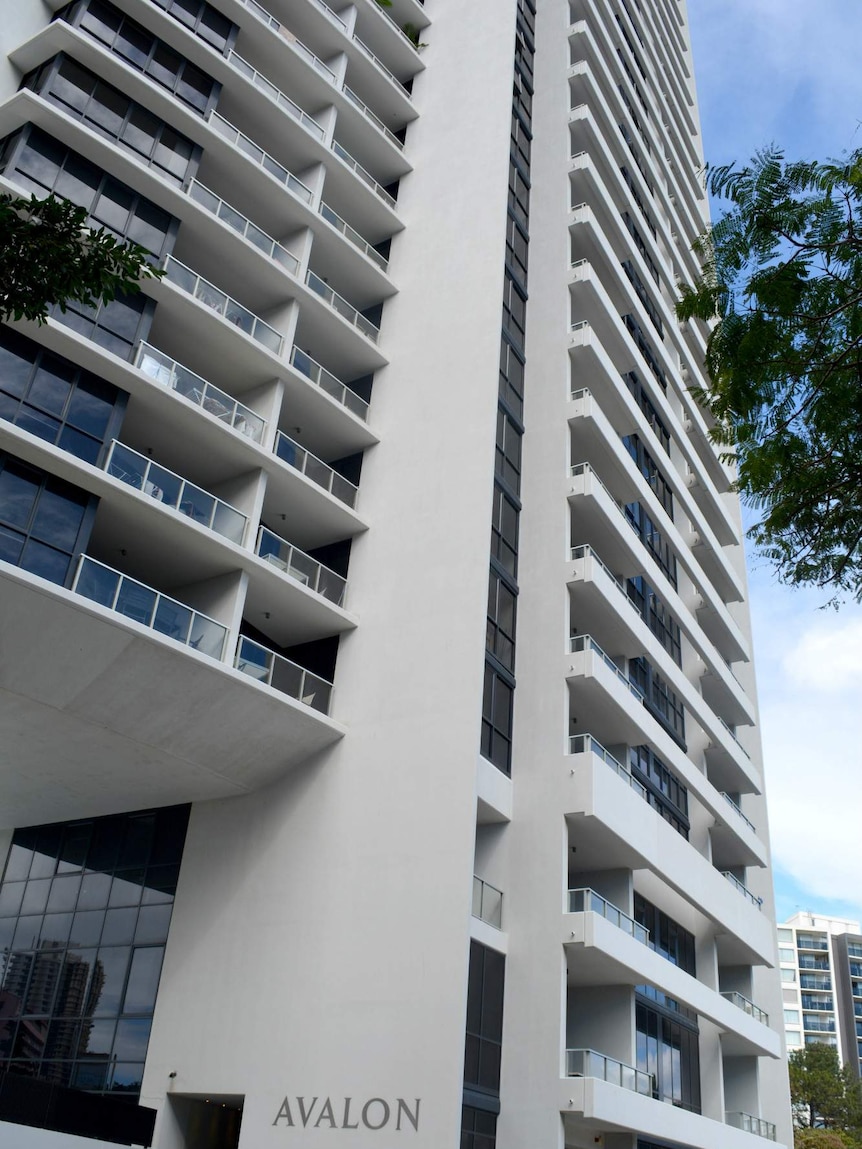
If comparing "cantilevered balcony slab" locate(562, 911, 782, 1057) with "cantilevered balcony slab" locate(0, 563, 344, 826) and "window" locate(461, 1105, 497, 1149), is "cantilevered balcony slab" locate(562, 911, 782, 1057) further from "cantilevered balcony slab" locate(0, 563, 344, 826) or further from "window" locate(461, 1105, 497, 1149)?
"cantilevered balcony slab" locate(0, 563, 344, 826)

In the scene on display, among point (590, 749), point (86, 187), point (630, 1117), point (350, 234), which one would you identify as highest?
point (350, 234)

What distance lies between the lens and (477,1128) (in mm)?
21391

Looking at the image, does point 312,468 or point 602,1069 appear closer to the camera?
point 602,1069

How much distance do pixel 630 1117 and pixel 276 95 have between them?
96.1 ft

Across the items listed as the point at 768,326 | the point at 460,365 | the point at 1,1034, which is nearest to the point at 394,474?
the point at 460,365

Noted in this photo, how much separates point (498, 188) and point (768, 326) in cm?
2483

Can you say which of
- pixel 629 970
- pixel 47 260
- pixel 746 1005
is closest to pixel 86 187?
pixel 47 260

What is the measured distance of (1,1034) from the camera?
1014 inches

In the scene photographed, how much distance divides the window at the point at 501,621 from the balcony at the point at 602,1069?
9209mm

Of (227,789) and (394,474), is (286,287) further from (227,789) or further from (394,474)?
(227,789)

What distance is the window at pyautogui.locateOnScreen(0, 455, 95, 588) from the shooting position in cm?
2030

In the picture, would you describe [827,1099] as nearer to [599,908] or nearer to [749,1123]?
[749,1123]

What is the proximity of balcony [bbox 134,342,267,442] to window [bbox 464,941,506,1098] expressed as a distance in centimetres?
1366

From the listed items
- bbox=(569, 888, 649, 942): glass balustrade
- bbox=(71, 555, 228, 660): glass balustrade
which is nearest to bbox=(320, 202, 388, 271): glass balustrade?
bbox=(71, 555, 228, 660): glass balustrade
